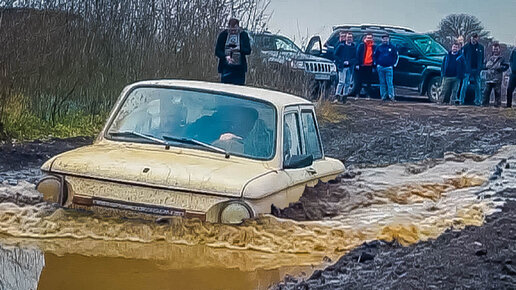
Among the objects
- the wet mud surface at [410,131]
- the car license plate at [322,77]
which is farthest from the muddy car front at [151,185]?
the car license plate at [322,77]

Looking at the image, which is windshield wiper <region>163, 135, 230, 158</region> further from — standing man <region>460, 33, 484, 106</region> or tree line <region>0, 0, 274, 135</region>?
standing man <region>460, 33, 484, 106</region>

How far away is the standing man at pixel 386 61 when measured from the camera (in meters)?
23.0

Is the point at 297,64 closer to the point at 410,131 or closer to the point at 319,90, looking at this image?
the point at 319,90

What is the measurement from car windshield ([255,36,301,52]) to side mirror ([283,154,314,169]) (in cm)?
1143

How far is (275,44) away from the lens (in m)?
19.6

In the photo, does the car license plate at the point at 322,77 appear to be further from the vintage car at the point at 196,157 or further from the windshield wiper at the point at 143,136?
the windshield wiper at the point at 143,136

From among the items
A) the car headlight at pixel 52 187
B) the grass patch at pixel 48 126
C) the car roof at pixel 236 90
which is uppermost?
the car roof at pixel 236 90

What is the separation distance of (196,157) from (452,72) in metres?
17.7

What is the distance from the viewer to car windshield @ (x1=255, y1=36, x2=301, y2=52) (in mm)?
18530

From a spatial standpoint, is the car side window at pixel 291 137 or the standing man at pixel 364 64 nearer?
the car side window at pixel 291 137

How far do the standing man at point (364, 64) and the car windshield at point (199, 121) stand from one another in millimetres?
16389

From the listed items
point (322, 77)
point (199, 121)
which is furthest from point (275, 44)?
point (199, 121)

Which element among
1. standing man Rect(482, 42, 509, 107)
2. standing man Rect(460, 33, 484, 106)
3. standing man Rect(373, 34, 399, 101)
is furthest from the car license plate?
standing man Rect(482, 42, 509, 107)

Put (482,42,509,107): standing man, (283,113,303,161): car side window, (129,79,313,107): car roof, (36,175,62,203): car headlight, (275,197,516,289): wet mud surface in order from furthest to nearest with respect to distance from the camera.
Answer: (482,42,509,107): standing man → (129,79,313,107): car roof → (283,113,303,161): car side window → (36,175,62,203): car headlight → (275,197,516,289): wet mud surface
